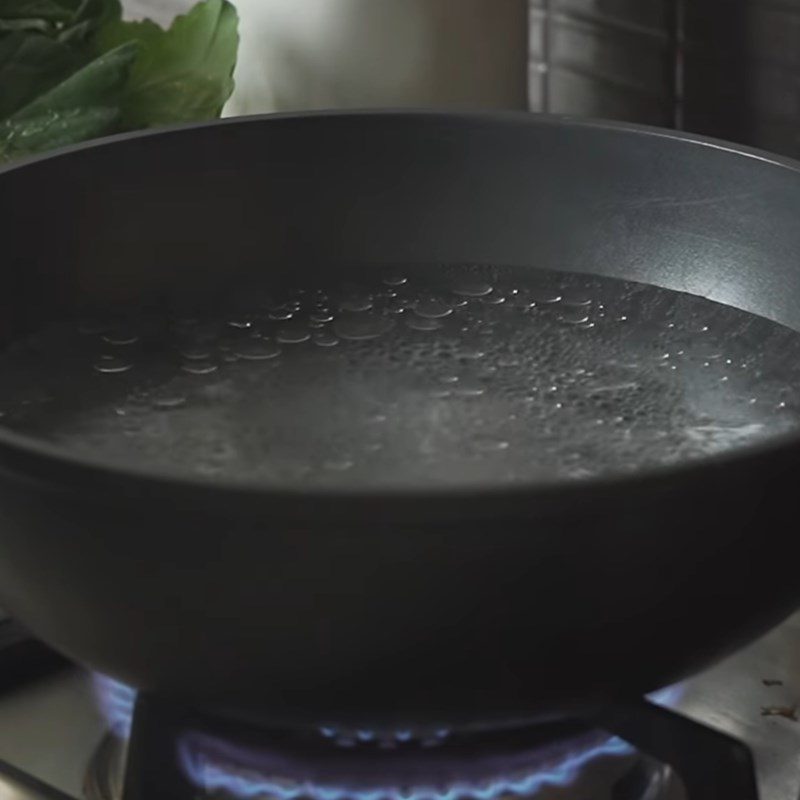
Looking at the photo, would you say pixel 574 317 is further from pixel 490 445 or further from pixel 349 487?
pixel 349 487

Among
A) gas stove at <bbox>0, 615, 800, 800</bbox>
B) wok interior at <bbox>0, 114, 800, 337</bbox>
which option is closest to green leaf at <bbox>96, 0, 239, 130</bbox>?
wok interior at <bbox>0, 114, 800, 337</bbox>

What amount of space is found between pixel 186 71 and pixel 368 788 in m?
0.51

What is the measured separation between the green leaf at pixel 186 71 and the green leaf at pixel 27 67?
0.04 meters

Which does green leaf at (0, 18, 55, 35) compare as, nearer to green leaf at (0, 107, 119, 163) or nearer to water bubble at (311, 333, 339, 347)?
green leaf at (0, 107, 119, 163)

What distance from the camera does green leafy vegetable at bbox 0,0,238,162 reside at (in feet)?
2.78

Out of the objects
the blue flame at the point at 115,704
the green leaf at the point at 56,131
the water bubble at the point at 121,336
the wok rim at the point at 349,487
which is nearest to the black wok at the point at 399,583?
the wok rim at the point at 349,487

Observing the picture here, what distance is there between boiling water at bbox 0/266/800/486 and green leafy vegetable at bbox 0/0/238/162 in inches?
7.5

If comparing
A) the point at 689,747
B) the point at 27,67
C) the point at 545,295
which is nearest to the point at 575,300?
the point at 545,295

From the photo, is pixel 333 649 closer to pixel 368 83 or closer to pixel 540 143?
pixel 540 143

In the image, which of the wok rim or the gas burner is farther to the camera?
the gas burner

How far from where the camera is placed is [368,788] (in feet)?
1.71

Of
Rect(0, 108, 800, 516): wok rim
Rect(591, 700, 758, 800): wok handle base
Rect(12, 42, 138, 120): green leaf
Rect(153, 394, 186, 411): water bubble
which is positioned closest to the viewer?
Rect(0, 108, 800, 516): wok rim

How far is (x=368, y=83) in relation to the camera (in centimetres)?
94

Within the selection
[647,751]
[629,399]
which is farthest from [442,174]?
[647,751]
